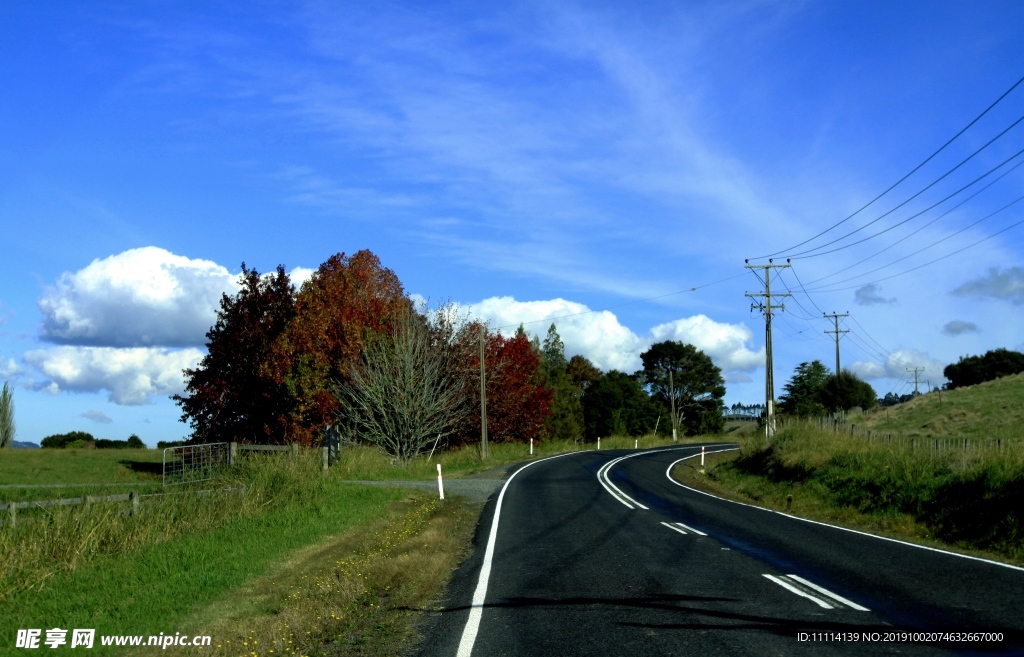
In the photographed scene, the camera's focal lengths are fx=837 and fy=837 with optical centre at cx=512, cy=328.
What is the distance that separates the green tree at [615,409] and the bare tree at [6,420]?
52259 millimetres

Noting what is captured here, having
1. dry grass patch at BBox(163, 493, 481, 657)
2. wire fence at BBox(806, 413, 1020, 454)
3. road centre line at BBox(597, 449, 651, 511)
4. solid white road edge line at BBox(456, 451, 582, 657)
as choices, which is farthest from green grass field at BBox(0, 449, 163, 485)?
wire fence at BBox(806, 413, 1020, 454)

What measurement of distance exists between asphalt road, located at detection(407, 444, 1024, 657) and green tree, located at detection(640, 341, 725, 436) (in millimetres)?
84263

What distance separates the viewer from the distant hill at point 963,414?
39500 mm

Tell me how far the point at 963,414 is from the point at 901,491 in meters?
28.2

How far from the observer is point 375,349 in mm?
44344

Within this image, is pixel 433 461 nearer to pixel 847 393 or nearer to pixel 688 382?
pixel 847 393

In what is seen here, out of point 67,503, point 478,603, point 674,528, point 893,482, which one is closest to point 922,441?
point 893,482

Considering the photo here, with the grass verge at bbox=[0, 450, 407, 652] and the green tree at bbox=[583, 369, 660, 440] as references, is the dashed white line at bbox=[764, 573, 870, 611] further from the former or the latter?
the green tree at bbox=[583, 369, 660, 440]

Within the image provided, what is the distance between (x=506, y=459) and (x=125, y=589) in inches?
1459

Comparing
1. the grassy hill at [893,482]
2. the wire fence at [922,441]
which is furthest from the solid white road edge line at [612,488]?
the wire fence at [922,441]

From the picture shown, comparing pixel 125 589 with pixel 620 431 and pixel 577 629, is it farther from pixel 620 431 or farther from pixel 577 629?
pixel 620 431

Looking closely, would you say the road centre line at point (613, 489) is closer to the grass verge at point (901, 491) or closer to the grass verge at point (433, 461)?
the grass verge at point (901, 491)

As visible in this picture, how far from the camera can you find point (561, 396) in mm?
84125

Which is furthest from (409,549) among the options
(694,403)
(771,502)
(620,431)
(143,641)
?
(694,403)
